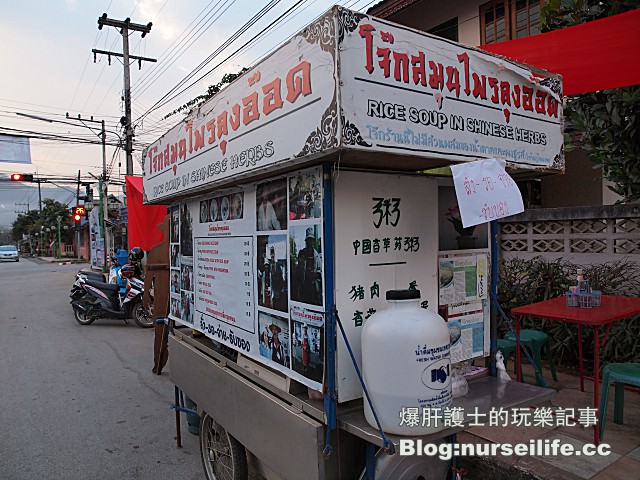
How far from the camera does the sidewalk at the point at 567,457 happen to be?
121 inches

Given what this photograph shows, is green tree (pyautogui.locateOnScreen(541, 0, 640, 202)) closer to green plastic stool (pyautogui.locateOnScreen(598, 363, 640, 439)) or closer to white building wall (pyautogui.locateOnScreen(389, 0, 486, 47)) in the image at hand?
green plastic stool (pyautogui.locateOnScreen(598, 363, 640, 439))

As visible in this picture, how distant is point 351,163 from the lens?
2182 millimetres

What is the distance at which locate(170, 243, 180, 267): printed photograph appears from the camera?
161 inches

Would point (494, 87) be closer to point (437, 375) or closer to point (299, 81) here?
point (299, 81)

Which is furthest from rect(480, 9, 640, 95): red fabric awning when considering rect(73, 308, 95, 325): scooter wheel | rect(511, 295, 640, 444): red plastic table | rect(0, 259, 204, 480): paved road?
rect(73, 308, 95, 325): scooter wheel

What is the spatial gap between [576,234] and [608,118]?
55.3 inches

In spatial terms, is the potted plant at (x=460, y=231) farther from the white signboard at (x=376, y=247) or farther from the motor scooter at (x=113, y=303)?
the motor scooter at (x=113, y=303)

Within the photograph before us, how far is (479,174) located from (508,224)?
4.76 metres

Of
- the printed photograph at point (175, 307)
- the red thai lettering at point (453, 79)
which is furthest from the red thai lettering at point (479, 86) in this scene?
the printed photograph at point (175, 307)

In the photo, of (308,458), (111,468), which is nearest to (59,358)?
(111,468)

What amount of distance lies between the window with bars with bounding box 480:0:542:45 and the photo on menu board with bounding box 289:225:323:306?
7701 millimetres

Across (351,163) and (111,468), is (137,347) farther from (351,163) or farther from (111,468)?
(351,163)

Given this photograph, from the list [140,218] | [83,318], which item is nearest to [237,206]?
[140,218]

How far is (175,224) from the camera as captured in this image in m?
4.18
